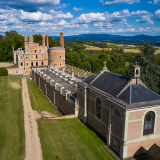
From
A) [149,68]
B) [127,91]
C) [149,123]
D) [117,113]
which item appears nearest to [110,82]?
[127,91]

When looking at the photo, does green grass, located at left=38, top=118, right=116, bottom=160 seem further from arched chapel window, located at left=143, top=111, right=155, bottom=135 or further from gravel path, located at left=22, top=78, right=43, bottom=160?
arched chapel window, located at left=143, top=111, right=155, bottom=135

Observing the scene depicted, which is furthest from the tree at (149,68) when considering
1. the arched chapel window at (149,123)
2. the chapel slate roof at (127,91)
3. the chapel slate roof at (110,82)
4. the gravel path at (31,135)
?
the gravel path at (31,135)

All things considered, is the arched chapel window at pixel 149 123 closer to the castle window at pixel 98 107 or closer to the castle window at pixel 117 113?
the castle window at pixel 117 113

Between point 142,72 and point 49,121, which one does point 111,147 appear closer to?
point 49,121

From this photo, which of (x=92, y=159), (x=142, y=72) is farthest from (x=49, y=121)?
(x=142, y=72)

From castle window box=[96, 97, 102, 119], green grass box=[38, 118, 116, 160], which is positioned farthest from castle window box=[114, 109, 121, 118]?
green grass box=[38, 118, 116, 160]

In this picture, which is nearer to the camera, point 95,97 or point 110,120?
point 110,120

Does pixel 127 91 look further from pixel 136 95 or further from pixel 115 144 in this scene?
pixel 115 144
